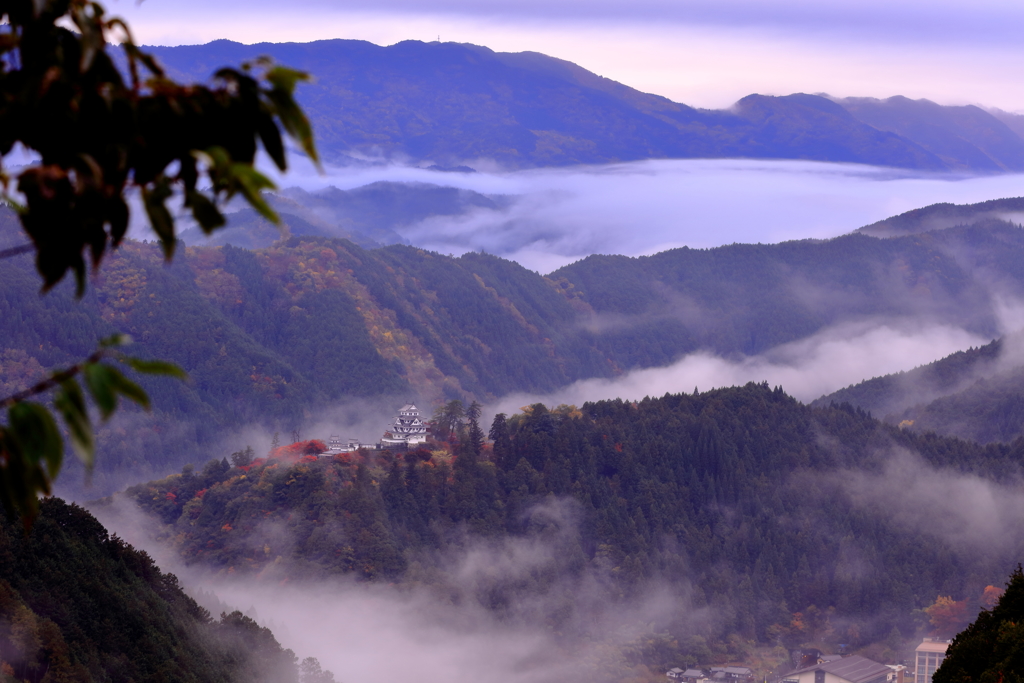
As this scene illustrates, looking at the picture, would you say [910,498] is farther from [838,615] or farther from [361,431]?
[361,431]

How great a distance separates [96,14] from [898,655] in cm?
9368

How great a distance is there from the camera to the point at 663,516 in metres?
104

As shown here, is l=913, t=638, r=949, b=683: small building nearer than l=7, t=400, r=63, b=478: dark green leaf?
No

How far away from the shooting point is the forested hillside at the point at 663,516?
3447 inches

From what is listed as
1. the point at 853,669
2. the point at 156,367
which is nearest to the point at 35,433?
the point at 156,367

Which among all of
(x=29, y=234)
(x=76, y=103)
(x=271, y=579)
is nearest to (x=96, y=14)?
(x=76, y=103)

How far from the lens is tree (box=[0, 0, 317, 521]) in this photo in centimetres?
429

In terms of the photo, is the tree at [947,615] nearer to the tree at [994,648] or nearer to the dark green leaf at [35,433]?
the tree at [994,648]

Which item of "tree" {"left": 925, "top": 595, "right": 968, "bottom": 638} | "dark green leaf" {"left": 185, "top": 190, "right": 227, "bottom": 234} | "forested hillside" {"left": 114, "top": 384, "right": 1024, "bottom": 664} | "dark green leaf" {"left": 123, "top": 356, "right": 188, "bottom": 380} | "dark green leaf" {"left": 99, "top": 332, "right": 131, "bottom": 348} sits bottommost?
"dark green leaf" {"left": 123, "top": 356, "right": 188, "bottom": 380}

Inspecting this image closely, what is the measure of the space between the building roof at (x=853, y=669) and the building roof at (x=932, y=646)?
4.43 m

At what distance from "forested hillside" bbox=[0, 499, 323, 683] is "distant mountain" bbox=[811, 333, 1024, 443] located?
399 ft

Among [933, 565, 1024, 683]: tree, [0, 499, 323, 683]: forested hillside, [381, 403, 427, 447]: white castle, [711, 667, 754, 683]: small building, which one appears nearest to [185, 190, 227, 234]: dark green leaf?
[933, 565, 1024, 683]: tree

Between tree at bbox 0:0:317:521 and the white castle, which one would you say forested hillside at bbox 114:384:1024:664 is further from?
tree at bbox 0:0:317:521

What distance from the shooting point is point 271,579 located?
275ft
